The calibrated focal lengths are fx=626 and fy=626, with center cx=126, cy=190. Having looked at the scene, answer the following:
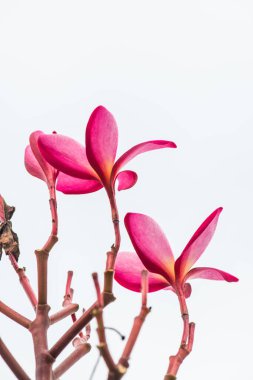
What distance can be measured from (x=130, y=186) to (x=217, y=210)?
127 millimetres

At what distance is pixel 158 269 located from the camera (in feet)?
1.68

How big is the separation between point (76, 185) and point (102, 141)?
0.09 metres

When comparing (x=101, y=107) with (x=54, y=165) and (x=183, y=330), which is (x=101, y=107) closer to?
(x=54, y=165)

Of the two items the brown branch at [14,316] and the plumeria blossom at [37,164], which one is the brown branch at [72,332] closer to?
the brown branch at [14,316]

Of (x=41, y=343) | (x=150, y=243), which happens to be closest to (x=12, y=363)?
(x=41, y=343)

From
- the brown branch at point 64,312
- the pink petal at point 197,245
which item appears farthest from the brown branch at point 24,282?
the pink petal at point 197,245

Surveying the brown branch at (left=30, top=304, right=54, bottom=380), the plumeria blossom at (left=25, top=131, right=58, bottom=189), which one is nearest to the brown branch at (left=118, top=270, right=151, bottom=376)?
the brown branch at (left=30, top=304, right=54, bottom=380)

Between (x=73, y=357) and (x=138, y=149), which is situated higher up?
(x=138, y=149)

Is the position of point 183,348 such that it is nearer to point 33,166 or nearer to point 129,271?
point 129,271

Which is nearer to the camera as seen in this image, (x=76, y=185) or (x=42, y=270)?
(x=42, y=270)

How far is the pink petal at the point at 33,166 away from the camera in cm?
58

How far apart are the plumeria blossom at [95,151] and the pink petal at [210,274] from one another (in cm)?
10

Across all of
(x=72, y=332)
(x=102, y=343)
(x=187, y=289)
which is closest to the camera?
(x=102, y=343)

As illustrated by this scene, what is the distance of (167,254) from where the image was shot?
0.51 m
